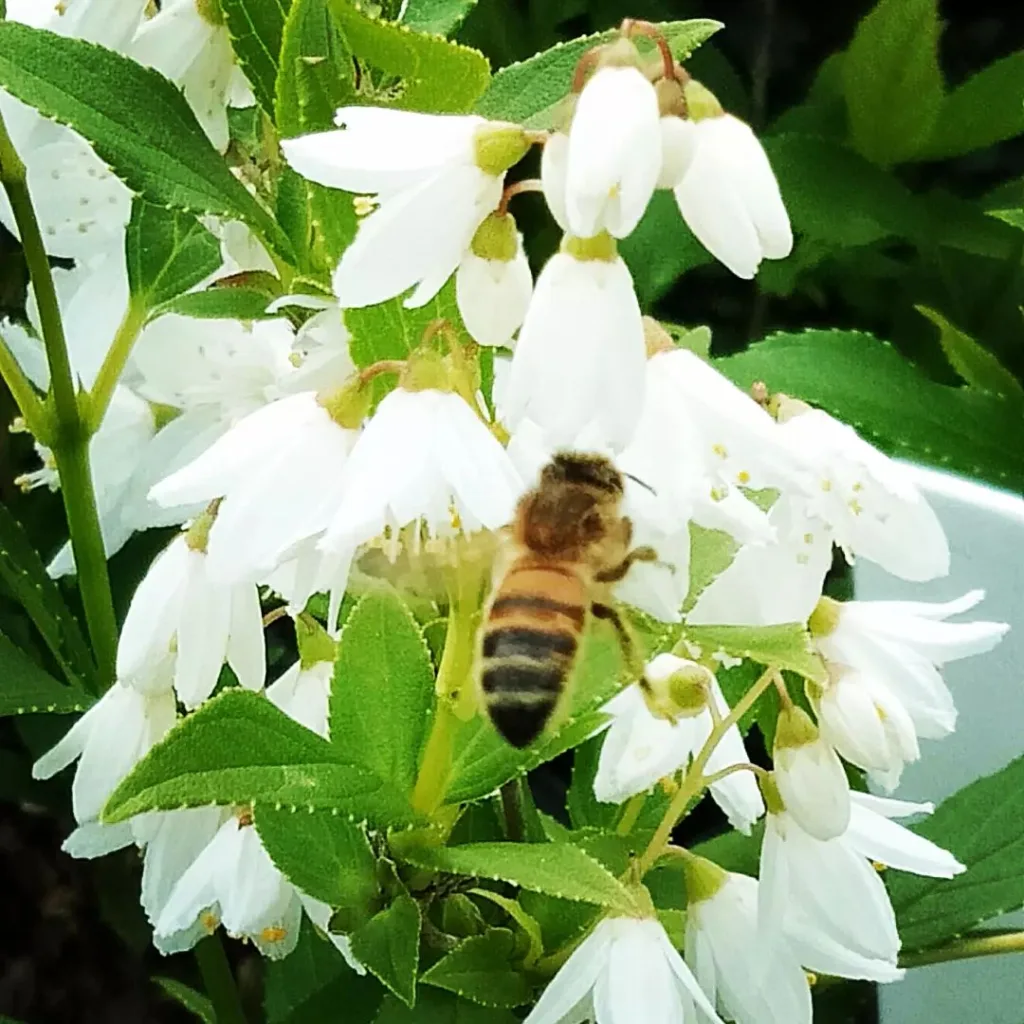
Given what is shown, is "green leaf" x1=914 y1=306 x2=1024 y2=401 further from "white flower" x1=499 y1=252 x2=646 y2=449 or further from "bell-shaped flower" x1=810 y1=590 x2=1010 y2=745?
"white flower" x1=499 y1=252 x2=646 y2=449

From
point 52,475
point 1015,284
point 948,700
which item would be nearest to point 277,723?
point 948,700

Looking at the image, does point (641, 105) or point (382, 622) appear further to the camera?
point (382, 622)

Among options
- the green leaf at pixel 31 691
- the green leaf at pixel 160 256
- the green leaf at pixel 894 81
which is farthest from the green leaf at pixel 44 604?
the green leaf at pixel 894 81

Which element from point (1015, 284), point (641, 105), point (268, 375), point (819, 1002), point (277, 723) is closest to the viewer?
point (641, 105)

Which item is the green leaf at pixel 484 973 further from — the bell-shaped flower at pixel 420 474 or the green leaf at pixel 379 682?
the bell-shaped flower at pixel 420 474

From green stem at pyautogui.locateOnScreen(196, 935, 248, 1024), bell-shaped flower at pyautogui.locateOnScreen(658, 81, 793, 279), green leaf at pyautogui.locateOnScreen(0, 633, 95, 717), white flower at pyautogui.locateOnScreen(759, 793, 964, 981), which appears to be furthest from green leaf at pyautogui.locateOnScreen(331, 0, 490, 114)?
green stem at pyautogui.locateOnScreen(196, 935, 248, 1024)

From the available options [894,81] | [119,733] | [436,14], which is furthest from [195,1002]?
[894,81]

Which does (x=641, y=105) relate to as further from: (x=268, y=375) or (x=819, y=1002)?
(x=819, y=1002)
